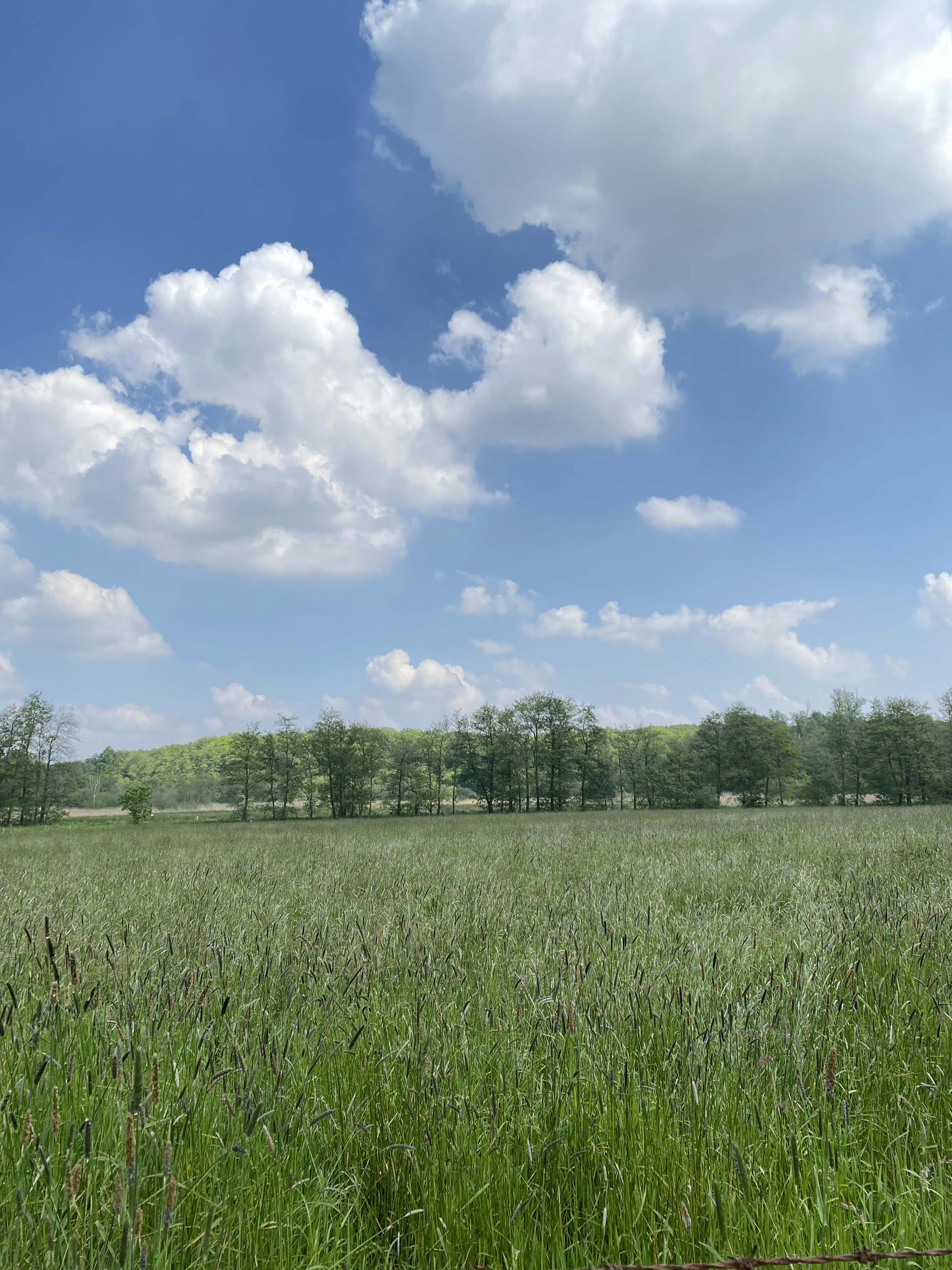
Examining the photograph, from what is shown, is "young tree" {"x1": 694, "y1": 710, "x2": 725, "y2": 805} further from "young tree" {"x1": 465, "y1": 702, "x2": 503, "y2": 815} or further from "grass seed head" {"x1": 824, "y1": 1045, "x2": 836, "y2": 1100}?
"grass seed head" {"x1": 824, "y1": 1045, "x2": 836, "y2": 1100}

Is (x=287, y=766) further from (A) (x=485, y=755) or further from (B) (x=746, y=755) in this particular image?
(B) (x=746, y=755)

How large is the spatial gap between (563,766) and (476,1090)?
7100 cm

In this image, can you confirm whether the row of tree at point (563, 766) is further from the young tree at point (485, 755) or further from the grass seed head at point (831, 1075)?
the grass seed head at point (831, 1075)

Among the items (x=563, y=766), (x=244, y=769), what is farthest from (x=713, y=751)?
(x=244, y=769)

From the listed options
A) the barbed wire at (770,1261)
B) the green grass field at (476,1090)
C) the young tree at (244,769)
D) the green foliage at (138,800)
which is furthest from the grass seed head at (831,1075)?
the young tree at (244,769)

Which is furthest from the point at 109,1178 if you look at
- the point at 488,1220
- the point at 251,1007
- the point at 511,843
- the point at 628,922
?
the point at 511,843

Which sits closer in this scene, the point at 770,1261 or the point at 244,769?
the point at 770,1261

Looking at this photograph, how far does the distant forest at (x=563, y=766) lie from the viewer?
221 feet

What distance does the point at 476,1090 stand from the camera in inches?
104

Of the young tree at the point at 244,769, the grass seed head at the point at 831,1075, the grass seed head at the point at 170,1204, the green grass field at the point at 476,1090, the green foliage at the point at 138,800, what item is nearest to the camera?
the grass seed head at the point at 170,1204

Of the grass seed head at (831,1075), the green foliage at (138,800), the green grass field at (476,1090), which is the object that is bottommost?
the green foliage at (138,800)

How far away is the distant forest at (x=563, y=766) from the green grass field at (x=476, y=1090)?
61.5 m

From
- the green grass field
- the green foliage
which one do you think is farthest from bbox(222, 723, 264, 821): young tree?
the green grass field

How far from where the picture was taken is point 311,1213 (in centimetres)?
203
